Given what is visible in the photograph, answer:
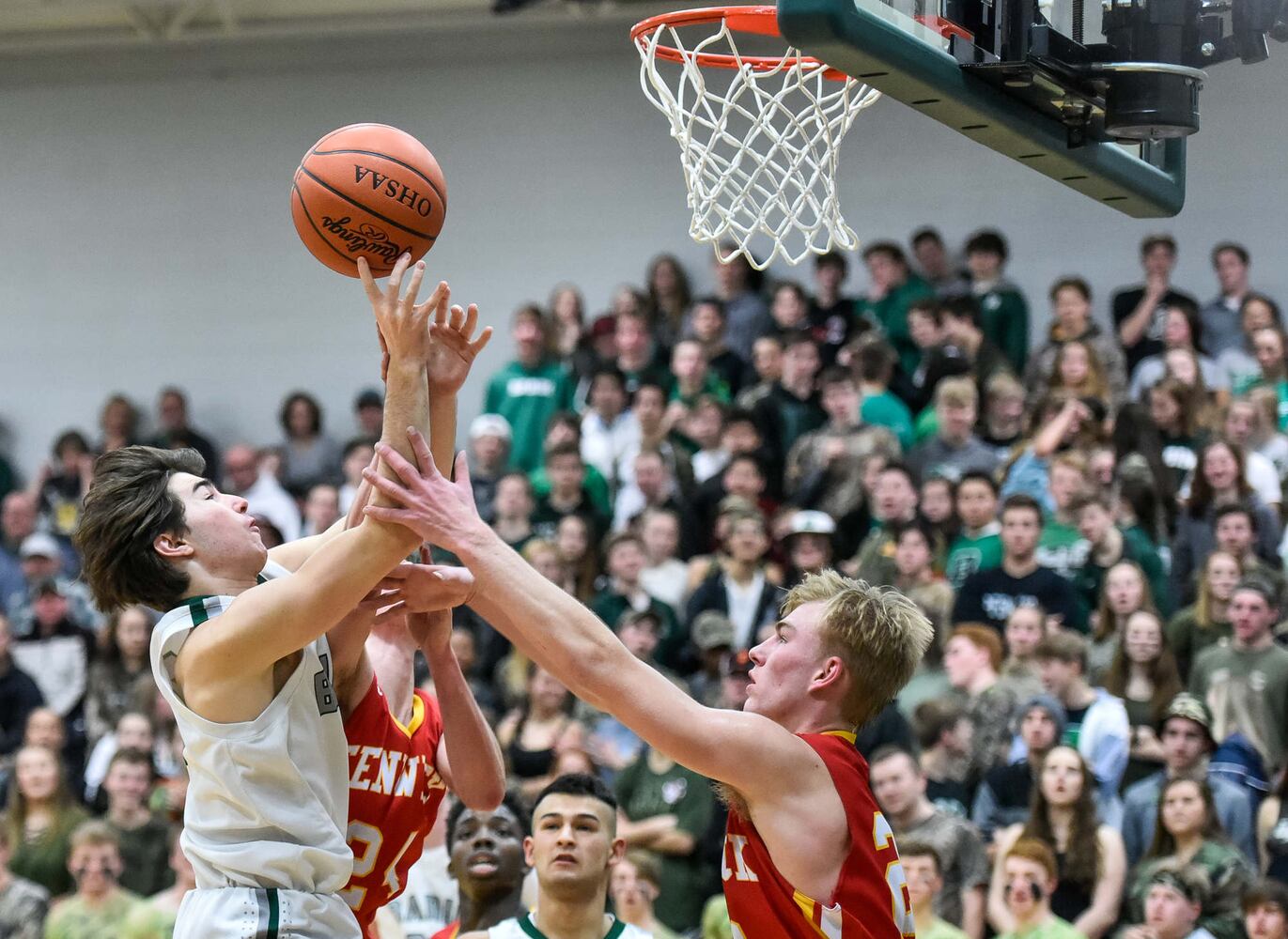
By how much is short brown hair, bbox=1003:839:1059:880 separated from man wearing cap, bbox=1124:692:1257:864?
49 cm

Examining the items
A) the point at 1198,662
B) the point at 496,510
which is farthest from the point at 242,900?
the point at 496,510

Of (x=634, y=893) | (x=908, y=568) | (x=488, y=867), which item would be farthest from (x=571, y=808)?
(x=908, y=568)

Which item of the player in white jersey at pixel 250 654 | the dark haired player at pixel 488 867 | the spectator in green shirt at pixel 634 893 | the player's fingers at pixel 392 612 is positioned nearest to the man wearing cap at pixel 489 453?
the spectator in green shirt at pixel 634 893

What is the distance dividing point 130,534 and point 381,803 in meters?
0.89

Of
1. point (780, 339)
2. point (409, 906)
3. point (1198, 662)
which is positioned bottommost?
point (409, 906)

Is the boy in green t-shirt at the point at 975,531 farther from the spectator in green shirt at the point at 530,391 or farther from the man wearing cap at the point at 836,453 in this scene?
the spectator in green shirt at the point at 530,391

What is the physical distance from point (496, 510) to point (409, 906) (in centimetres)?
377

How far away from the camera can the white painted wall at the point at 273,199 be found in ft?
44.9

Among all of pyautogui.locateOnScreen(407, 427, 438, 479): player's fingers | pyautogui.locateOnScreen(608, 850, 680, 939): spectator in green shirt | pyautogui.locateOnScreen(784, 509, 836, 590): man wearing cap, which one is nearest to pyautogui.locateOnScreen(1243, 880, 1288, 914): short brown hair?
pyautogui.locateOnScreen(608, 850, 680, 939): spectator in green shirt

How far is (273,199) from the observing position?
562 inches

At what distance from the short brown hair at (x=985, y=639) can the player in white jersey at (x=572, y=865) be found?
3.12 meters

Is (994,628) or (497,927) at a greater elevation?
(994,628)

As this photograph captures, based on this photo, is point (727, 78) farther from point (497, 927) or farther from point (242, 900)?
point (242, 900)

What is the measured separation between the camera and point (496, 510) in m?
10.3
